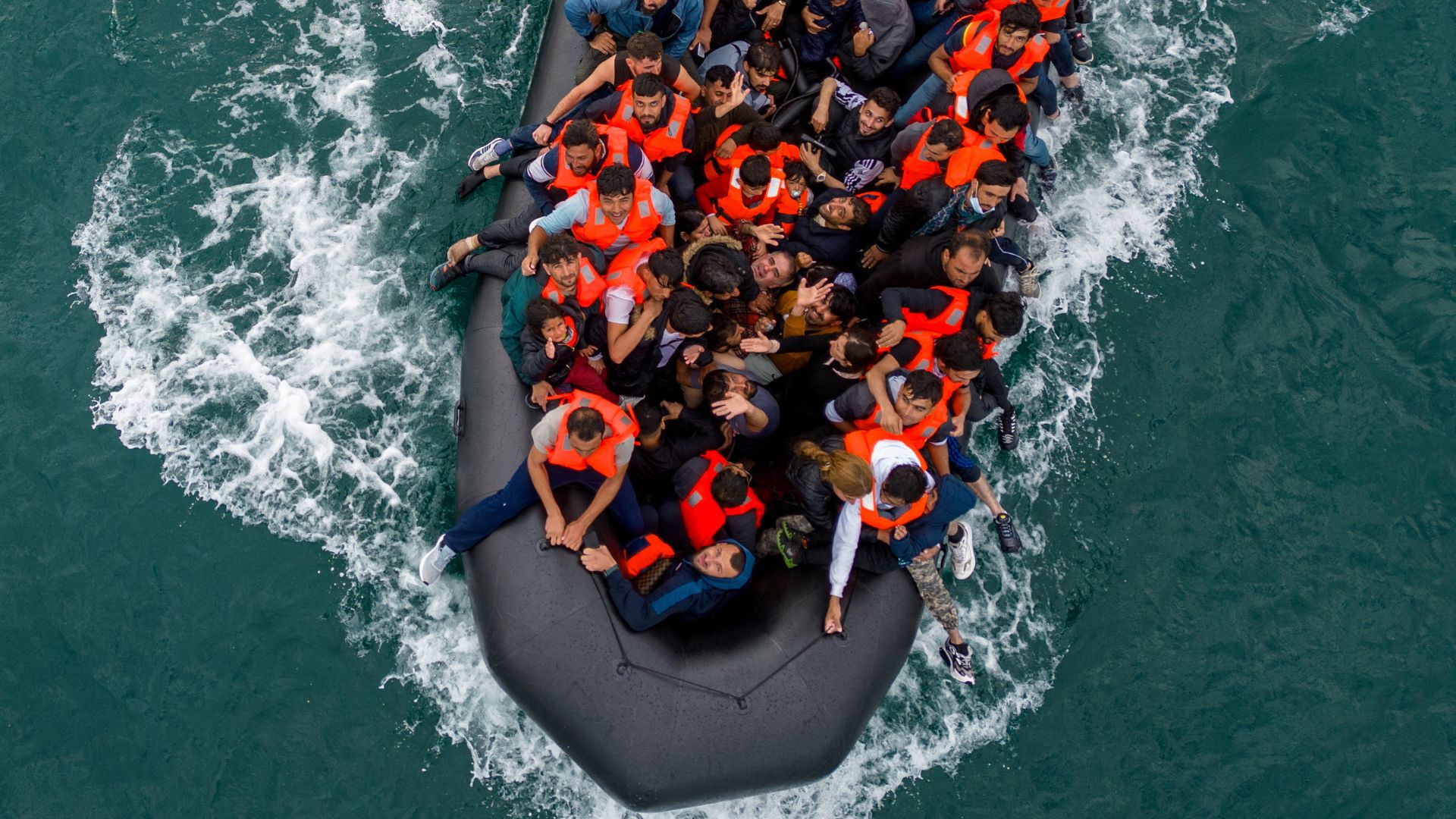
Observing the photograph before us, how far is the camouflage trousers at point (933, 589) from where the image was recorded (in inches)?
212

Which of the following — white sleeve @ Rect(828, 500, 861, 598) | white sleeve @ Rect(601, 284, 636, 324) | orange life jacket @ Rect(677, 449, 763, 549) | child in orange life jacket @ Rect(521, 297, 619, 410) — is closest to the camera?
child in orange life jacket @ Rect(521, 297, 619, 410)

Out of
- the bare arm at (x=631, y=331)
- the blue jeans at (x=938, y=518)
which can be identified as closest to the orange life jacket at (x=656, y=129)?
the bare arm at (x=631, y=331)

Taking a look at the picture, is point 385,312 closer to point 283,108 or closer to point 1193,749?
point 283,108

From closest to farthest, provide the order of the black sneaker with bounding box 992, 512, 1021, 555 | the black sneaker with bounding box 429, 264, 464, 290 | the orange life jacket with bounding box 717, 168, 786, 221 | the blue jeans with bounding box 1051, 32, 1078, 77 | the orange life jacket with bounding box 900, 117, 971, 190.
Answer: the orange life jacket with bounding box 717, 168, 786, 221, the orange life jacket with bounding box 900, 117, 971, 190, the black sneaker with bounding box 992, 512, 1021, 555, the black sneaker with bounding box 429, 264, 464, 290, the blue jeans with bounding box 1051, 32, 1078, 77

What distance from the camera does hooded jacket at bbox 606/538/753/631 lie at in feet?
16.7

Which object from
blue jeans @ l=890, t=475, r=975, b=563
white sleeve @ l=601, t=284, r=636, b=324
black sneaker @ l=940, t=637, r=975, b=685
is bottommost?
black sneaker @ l=940, t=637, r=975, b=685

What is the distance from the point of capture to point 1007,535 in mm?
6441

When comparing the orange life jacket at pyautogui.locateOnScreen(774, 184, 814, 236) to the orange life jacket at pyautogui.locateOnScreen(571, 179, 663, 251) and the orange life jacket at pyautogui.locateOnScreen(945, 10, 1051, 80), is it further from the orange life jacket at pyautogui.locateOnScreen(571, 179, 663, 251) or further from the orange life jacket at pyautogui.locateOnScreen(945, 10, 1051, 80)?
the orange life jacket at pyautogui.locateOnScreen(945, 10, 1051, 80)

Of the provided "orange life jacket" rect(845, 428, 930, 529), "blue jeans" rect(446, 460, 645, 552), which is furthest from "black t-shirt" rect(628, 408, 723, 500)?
"orange life jacket" rect(845, 428, 930, 529)

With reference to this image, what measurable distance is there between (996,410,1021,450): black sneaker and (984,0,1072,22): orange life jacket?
2989 mm

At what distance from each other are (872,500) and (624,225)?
215 cm

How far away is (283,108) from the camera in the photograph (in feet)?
24.8

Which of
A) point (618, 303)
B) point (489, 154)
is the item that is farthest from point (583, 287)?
point (489, 154)

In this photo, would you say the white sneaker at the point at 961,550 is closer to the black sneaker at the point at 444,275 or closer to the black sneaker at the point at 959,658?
the black sneaker at the point at 959,658
